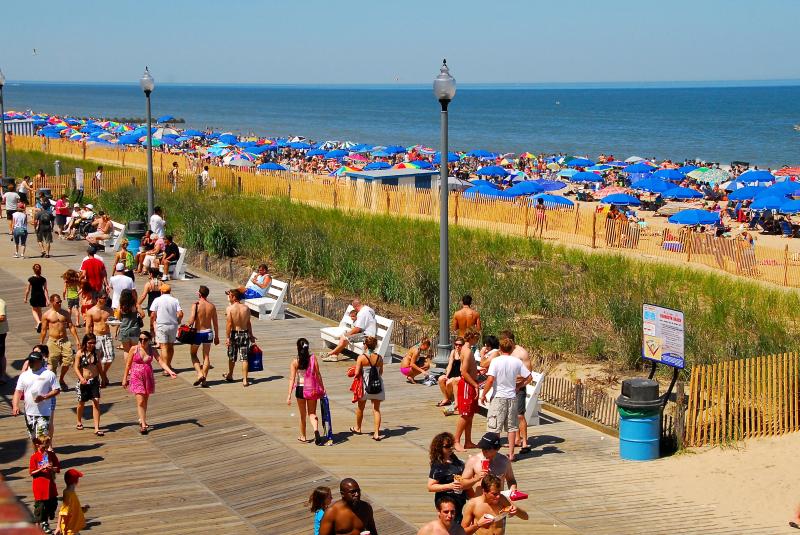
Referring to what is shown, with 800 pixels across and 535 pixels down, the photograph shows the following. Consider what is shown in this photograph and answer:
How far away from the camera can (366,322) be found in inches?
→ 586

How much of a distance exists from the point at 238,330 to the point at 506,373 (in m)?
4.26

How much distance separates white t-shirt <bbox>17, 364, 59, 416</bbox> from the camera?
10.7 metres

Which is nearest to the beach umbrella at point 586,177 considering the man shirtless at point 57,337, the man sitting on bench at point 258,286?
the man sitting on bench at point 258,286

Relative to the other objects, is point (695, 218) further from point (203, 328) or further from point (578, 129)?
point (578, 129)

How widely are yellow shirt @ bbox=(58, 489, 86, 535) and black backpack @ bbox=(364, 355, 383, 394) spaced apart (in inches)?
145

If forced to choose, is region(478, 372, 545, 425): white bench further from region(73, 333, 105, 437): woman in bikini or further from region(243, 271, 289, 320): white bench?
region(243, 271, 289, 320): white bench

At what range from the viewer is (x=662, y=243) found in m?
28.4

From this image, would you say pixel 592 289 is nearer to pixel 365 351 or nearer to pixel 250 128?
pixel 365 351

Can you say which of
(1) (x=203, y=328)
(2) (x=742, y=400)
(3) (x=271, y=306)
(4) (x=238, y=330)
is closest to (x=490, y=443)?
(2) (x=742, y=400)

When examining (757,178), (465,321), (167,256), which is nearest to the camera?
(465,321)

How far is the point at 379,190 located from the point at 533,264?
11.7 m

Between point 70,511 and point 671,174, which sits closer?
point 70,511

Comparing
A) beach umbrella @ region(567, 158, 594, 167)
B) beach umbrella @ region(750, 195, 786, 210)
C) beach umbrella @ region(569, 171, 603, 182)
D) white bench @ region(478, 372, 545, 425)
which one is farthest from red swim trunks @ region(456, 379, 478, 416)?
beach umbrella @ region(567, 158, 594, 167)

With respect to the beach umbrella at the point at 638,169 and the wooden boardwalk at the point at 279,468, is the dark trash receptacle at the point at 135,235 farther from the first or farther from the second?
the beach umbrella at the point at 638,169
